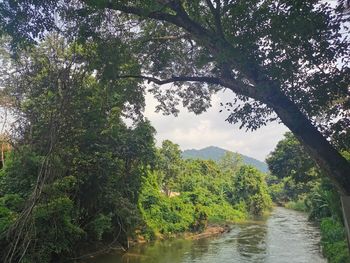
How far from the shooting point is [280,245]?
67.2 feet

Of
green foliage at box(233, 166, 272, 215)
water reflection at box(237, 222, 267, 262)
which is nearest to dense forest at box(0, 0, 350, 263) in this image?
water reflection at box(237, 222, 267, 262)

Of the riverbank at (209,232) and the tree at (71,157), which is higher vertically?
the tree at (71,157)

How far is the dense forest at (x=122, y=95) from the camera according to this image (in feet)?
22.9

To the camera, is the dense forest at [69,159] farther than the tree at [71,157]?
No

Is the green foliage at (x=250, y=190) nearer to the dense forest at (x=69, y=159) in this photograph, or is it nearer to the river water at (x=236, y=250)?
the river water at (x=236, y=250)

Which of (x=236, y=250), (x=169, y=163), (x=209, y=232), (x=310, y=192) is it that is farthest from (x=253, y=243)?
(x=310, y=192)

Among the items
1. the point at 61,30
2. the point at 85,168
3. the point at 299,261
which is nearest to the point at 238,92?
the point at 61,30

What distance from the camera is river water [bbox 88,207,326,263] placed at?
1677cm

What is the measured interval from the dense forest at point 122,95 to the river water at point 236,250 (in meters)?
1.09

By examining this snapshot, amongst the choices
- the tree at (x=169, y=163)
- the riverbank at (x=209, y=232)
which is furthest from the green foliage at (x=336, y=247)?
the tree at (x=169, y=163)

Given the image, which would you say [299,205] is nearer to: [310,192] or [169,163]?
[310,192]

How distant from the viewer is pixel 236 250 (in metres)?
19.4

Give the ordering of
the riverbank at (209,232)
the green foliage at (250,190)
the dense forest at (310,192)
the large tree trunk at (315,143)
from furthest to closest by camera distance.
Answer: the green foliage at (250,190) < the riverbank at (209,232) < the dense forest at (310,192) < the large tree trunk at (315,143)

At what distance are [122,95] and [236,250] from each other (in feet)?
38.0
